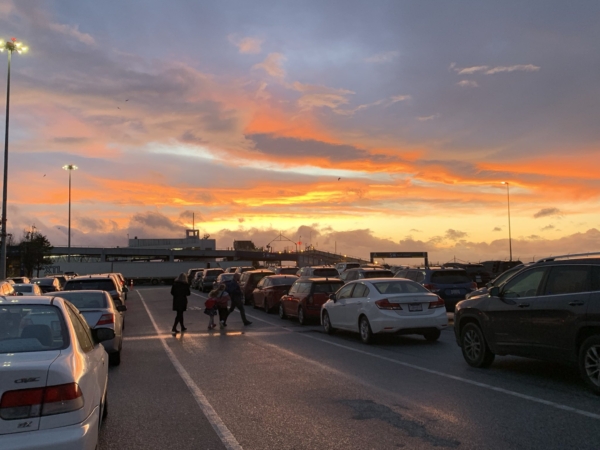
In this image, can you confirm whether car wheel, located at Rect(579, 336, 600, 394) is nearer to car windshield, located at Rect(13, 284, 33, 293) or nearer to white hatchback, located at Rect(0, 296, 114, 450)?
white hatchback, located at Rect(0, 296, 114, 450)

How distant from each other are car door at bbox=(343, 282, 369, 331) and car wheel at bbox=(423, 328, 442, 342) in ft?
5.47

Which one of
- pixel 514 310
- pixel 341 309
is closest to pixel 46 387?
pixel 514 310

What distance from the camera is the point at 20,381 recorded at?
4.02 m

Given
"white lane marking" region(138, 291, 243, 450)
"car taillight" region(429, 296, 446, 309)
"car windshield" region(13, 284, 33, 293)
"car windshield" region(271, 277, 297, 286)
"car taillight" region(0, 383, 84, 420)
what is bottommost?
"white lane marking" region(138, 291, 243, 450)

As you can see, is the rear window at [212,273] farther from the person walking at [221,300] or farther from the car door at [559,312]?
the car door at [559,312]

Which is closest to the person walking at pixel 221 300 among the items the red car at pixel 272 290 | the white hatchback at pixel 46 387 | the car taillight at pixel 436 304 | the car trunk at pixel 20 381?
the red car at pixel 272 290

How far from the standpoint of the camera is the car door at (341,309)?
15430mm

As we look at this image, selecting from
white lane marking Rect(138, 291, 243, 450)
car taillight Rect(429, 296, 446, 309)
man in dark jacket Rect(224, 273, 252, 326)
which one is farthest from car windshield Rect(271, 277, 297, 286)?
white lane marking Rect(138, 291, 243, 450)

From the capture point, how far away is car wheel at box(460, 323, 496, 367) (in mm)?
10195

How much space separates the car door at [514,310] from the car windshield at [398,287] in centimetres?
423

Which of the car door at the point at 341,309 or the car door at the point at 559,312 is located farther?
the car door at the point at 341,309

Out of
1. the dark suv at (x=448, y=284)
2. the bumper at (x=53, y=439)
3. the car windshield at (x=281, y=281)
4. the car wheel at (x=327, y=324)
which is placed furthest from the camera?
the car windshield at (x=281, y=281)

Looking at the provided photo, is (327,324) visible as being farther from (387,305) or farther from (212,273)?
(212,273)

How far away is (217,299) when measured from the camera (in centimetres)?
1834
